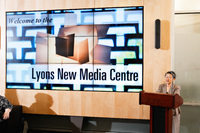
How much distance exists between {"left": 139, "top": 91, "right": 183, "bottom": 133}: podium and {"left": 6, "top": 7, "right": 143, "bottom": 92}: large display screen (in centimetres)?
118

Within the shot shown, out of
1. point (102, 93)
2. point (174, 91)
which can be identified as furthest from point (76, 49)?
point (174, 91)

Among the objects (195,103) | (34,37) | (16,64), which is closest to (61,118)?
(16,64)

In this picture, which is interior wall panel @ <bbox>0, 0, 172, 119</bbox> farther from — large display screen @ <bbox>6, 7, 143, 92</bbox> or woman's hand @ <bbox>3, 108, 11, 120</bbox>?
woman's hand @ <bbox>3, 108, 11, 120</bbox>

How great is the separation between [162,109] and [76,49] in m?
2.30

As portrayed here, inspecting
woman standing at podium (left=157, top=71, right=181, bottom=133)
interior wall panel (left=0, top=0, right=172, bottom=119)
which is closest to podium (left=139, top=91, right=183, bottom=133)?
woman standing at podium (left=157, top=71, right=181, bottom=133)

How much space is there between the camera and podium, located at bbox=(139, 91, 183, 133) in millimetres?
3039

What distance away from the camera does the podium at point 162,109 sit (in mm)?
3039

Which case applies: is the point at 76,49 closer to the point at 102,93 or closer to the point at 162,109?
the point at 102,93

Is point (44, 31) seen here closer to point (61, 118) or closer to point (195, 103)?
point (61, 118)

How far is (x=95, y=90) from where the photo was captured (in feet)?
14.8

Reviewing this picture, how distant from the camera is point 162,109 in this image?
3.13m

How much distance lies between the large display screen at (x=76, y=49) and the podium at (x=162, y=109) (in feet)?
3.88

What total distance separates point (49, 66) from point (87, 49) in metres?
0.96

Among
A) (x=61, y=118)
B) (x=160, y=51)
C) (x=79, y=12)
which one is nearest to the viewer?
(x=160, y=51)
